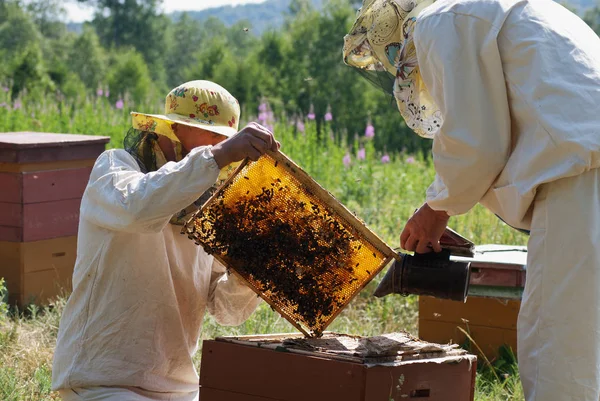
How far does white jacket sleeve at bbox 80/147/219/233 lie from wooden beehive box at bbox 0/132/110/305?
99.0 inches

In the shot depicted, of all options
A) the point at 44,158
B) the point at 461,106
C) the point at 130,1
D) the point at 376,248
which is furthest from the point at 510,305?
the point at 130,1

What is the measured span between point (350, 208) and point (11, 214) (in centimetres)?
332

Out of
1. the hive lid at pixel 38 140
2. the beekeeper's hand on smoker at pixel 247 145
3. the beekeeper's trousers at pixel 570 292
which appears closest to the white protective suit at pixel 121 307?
the beekeeper's hand on smoker at pixel 247 145

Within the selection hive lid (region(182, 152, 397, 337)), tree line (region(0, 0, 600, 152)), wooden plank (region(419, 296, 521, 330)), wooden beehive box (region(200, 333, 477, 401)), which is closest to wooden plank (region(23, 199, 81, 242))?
wooden plank (region(419, 296, 521, 330))

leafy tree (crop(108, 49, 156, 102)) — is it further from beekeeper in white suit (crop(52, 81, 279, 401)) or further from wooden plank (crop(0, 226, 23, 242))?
beekeeper in white suit (crop(52, 81, 279, 401))

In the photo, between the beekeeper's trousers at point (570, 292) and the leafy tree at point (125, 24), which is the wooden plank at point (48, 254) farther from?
the leafy tree at point (125, 24)

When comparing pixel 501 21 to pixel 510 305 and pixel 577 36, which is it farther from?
pixel 510 305

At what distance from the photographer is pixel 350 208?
772 centimetres

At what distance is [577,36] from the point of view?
8.15ft

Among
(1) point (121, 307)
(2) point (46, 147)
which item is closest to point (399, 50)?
(1) point (121, 307)

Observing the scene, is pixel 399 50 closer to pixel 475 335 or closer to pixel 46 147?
pixel 475 335

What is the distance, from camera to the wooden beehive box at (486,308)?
4.27 m

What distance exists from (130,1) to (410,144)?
4916 centimetres

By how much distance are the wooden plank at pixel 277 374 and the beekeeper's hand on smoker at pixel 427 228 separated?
54 cm
